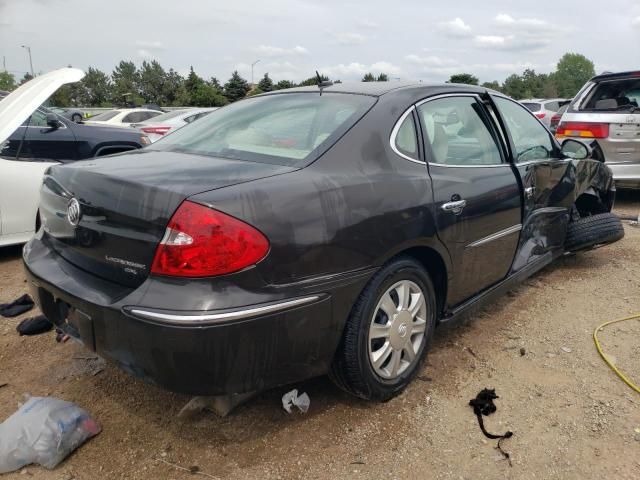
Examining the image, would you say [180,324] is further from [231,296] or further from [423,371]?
[423,371]

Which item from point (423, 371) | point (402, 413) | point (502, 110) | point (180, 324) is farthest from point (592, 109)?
point (180, 324)

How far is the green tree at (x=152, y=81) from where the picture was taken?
61469mm

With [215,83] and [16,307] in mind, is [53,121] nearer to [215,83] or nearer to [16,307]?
[16,307]

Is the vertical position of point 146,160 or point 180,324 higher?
point 146,160

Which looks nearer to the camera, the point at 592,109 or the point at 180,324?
the point at 180,324

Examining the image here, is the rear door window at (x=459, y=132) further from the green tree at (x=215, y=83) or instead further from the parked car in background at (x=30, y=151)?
the green tree at (x=215, y=83)

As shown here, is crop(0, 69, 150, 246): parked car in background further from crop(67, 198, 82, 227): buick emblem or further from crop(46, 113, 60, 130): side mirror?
crop(67, 198, 82, 227): buick emblem

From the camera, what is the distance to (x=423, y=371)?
2.97 m

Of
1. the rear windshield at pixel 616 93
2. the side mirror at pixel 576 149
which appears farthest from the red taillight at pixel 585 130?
the side mirror at pixel 576 149

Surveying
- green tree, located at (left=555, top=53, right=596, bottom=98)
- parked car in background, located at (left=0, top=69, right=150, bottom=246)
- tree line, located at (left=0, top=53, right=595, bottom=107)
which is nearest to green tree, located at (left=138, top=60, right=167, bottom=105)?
tree line, located at (left=0, top=53, right=595, bottom=107)

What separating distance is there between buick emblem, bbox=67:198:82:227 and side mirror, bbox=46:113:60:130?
12.0ft

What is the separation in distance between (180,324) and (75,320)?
2.23ft

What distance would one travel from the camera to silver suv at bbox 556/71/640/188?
6531 millimetres

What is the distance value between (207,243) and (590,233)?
11.8 ft
